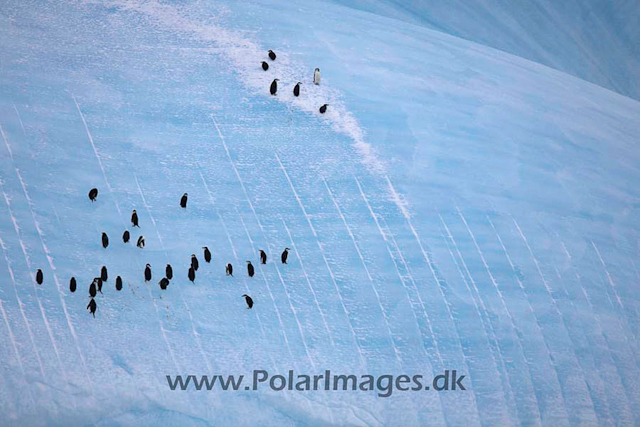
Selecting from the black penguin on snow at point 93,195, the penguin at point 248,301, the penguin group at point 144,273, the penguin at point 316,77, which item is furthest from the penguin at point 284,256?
the penguin at point 316,77

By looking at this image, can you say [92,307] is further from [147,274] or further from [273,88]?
[273,88]

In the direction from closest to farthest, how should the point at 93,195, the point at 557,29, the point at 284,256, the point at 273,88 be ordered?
the point at 284,256 < the point at 93,195 < the point at 273,88 < the point at 557,29

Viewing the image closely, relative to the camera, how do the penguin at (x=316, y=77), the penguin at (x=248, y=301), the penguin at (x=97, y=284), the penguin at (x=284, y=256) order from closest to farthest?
the penguin at (x=97, y=284) → the penguin at (x=248, y=301) → the penguin at (x=284, y=256) → the penguin at (x=316, y=77)

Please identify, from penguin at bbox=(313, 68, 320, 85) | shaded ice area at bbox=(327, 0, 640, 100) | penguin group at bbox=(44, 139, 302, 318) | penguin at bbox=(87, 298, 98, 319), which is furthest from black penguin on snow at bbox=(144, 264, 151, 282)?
shaded ice area at bbox=(327, 0, 640, 100)

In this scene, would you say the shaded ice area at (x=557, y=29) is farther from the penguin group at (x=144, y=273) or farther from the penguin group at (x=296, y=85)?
the penguin group at (x=144, y=273)

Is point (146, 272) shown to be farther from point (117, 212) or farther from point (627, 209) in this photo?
point (627, 209)

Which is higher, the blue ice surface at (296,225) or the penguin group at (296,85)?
the penguin group at (296,85)

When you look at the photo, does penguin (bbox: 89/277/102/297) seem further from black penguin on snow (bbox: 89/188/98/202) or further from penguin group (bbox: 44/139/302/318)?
black penguin on snow (bbox: 89/188/98/202)

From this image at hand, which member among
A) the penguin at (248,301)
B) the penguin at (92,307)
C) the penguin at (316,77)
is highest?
the penguin at (316,77)

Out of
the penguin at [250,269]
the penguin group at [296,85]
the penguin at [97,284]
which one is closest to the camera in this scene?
the penguin at [97,284]

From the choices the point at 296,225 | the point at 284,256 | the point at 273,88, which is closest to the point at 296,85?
the point at 273,88
